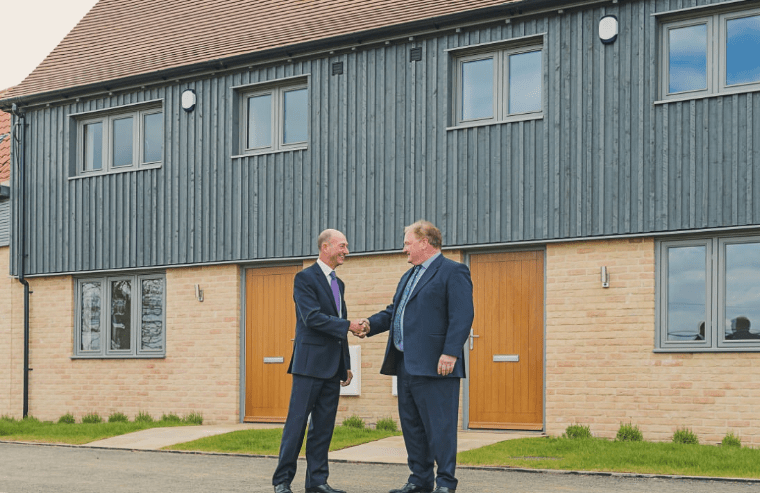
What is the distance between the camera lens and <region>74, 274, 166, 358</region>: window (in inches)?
712

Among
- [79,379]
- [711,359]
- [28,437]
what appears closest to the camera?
[711,359]

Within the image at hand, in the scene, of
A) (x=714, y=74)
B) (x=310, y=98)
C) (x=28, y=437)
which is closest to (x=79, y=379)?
(x=28, y=437)

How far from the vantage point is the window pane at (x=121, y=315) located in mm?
18406

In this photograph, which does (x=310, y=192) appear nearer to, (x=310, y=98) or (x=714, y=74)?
(x=310, y=98)

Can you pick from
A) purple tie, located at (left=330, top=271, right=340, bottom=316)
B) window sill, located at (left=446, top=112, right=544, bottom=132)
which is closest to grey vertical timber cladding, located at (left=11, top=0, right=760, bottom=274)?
window sill, located at (left=446, top=112, right=544, bottom=132)

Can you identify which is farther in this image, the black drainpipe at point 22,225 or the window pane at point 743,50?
the black drainpipe at point 22,225

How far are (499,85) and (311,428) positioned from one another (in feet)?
23.4

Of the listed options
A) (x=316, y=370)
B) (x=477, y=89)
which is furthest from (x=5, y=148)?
(x=316, y=370)

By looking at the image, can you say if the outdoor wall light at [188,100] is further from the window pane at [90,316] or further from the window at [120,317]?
the window pane at [90,316]

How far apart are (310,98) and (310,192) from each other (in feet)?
4.41

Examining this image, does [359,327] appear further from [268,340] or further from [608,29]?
[268,340]

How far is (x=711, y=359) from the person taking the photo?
13.0 m

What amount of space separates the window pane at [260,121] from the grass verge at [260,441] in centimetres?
460

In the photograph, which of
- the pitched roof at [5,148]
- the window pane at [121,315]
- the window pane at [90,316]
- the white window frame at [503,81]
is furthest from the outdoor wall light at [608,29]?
the pitched roof at [5,148]
